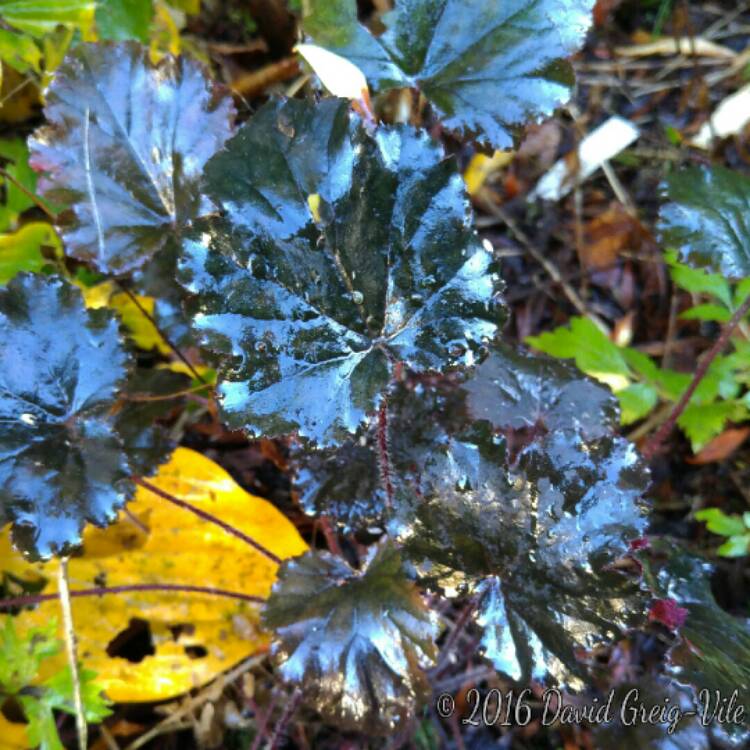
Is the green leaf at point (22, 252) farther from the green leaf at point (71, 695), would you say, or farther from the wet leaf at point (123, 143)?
the green leaf at point (71, 695)

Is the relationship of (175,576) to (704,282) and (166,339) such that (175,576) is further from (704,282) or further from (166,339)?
(704,282)

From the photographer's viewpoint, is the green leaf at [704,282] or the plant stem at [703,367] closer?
the plant stem at [703,367]

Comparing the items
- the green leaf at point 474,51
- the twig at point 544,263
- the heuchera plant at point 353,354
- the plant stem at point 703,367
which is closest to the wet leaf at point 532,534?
the heuchera plant at point 353,354

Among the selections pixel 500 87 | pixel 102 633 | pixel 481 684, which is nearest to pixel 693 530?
pixel 481 684

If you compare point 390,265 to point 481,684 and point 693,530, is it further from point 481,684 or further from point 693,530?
point 693,530

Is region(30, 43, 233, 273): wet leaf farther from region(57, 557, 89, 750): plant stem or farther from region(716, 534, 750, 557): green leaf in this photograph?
region(716, 534, 750, 557): green leaf

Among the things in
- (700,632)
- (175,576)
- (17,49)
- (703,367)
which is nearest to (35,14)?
(17,49)

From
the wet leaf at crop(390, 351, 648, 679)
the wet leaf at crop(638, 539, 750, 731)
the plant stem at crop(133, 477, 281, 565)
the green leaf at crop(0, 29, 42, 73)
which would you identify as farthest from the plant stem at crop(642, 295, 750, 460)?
the green leaf at crop(0, 29, 42, 73)
